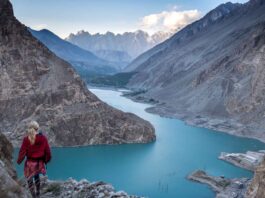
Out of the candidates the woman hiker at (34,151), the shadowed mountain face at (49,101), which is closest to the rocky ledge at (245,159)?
the shadowed mountain face at (49,101)

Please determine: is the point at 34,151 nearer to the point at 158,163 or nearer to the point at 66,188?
the point at 66,188

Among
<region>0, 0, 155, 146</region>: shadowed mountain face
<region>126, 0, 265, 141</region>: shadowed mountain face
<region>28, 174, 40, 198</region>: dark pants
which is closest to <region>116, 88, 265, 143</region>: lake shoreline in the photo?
<region>126, 0, 265, 141</region>: shadowed mountain face

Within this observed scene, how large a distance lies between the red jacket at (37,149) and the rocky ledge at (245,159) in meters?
50.9

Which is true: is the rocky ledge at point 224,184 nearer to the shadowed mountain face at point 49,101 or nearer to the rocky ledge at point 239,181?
the rocky ledge at point 239,181

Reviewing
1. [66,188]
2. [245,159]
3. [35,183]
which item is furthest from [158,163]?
[35,183]

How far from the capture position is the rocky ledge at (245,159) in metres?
59.1

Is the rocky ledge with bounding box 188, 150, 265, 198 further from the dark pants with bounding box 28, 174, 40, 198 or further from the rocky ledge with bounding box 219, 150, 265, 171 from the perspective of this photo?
the dark pants with bounding box 28, 174, 40, 198

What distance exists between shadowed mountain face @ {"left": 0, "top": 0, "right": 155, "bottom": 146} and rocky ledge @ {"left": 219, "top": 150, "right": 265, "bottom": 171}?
17.2 metres

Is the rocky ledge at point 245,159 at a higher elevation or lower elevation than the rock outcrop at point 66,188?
lower

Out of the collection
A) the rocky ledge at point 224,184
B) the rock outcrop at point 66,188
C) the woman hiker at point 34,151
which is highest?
the woman hiker at point 34,151

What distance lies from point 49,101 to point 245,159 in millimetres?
35487

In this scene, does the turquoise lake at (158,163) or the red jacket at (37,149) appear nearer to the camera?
the red jacket at (37,149)

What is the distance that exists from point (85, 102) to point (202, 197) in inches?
1532

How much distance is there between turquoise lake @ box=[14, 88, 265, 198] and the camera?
48.2 metres
